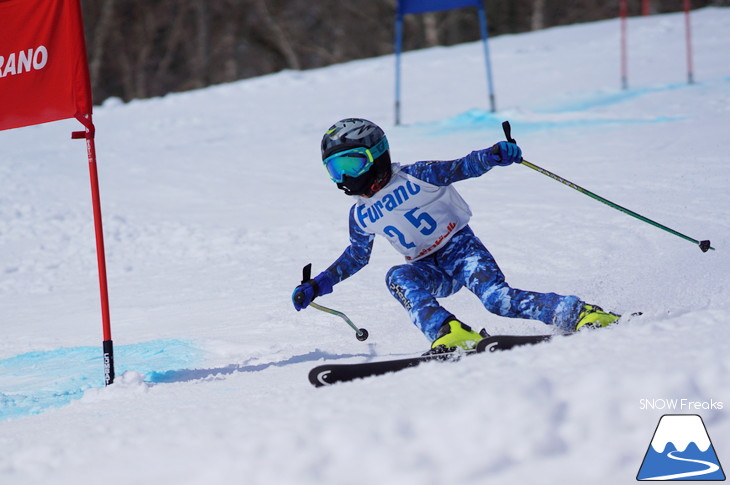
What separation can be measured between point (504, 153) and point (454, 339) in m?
0.87

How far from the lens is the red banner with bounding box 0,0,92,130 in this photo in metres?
4.23

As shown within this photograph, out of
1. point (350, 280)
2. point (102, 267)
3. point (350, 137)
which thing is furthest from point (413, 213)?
point (350, 280)

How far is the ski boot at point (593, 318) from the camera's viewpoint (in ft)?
11.5

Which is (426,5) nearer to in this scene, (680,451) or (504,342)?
(504,342)

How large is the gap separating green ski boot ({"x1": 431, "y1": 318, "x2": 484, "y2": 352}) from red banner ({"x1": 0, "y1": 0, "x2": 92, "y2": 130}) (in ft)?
7.09

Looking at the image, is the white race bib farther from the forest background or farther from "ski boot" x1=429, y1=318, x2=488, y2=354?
the forest background

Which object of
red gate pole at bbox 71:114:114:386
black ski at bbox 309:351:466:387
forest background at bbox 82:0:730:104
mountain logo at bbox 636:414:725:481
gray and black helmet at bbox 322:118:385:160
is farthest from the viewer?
forest background at bbox 82:0:730:104

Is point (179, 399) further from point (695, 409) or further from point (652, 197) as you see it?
point (652, 197)

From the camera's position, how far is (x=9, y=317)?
6164 mm

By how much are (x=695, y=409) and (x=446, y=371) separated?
810 mm

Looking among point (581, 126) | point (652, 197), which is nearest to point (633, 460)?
point (652, 197)

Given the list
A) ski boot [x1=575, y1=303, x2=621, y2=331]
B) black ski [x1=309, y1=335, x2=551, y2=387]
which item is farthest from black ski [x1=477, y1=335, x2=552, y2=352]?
ski boot [x1=575, y1=303, x2=621, y2=331]

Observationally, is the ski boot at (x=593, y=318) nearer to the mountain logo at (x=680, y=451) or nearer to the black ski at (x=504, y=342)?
the black ski at (x=504, y=342)

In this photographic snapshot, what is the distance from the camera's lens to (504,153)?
12.4 ft
